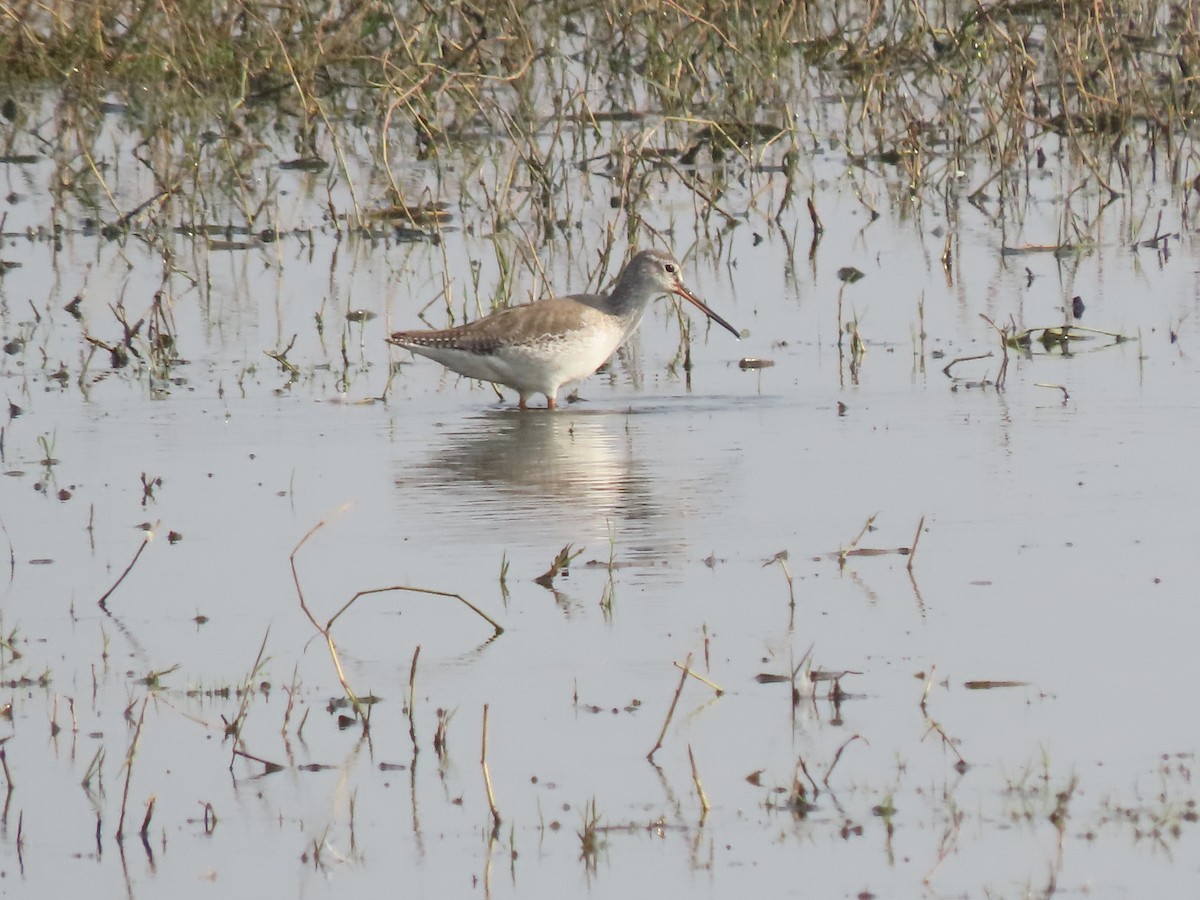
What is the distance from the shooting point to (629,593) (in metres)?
6.97

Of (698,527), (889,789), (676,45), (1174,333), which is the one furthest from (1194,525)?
(676,45)

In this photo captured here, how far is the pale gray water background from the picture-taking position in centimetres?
504

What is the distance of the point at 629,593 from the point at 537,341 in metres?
3.44

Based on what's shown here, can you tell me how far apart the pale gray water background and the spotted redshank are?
0.22 metres

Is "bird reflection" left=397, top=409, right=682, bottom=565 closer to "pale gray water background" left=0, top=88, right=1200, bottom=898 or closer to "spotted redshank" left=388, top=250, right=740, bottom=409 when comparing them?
"pale gray water background" left=0, top=88, right=1200, bottom=898

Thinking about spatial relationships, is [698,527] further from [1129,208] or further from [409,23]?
[409,23]

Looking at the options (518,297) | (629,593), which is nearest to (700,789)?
(629,593)

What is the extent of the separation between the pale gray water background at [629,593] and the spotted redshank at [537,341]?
0.22 m

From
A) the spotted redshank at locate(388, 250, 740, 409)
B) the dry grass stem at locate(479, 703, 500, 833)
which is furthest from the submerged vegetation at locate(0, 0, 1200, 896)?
the spotted redshank at locate(388, 250, 740, 409)

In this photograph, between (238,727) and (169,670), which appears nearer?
(238,727)

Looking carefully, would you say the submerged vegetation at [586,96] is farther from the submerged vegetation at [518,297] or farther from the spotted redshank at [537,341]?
the spotted redshank at [537,341]

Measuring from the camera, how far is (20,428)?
9664 mm

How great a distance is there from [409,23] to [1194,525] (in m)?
10.7

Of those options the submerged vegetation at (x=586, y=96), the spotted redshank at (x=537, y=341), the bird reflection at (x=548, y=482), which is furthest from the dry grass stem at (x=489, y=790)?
the submerged vegetation at (x=586, y=96)
